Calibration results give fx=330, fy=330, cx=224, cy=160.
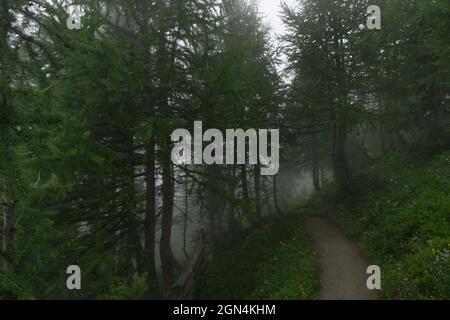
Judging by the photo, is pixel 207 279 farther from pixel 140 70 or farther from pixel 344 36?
pixel 344 36

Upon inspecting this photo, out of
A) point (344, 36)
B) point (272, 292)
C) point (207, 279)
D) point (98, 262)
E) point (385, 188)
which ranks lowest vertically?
point (207, 279)

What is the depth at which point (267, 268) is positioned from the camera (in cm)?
1374

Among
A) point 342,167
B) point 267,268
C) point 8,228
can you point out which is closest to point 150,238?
point 8,228

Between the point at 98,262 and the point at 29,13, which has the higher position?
the point at 29,13

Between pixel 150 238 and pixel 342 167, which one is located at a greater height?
pixel 342 167

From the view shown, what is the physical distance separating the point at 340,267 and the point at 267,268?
→ 307cm

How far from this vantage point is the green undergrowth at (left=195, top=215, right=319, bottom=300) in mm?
10953

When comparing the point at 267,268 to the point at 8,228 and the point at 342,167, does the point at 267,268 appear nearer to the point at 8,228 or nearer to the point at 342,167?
the point at 342,167

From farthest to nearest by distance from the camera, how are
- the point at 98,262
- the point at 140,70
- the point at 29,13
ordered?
the point at 140,70 < the point at 98,262 < the point at 29,13

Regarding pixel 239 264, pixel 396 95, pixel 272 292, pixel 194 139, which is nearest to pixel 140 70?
pixel 194 139

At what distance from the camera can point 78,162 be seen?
8500 millimetres

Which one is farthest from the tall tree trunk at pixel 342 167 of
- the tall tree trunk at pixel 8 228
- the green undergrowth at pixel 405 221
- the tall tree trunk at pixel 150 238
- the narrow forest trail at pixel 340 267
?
the tall tree trunk at pixel 8 228

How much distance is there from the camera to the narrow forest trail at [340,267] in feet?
32.3
